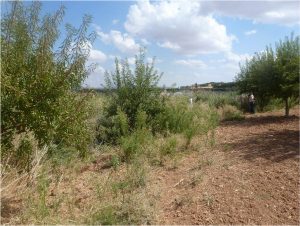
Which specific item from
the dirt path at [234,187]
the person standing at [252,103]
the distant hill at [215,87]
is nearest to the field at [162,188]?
the dirt path at [234,187]

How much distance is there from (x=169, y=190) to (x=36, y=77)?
291 cm

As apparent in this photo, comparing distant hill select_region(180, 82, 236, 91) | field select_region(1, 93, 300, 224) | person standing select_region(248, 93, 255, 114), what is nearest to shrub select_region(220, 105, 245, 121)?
person standing select_region(248, 93, 255, 114)

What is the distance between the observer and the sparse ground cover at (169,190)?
5059 millimetres

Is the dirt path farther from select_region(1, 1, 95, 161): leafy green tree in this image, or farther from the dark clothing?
the dark clothing

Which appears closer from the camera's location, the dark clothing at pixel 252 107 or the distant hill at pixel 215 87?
the dark clothing at pixel 252 107

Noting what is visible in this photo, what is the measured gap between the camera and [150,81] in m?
11.1

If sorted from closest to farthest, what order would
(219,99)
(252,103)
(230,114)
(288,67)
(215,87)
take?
(288,67), (230,114), (252,103), (219,99), (215,87)

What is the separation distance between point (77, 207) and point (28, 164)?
101cm

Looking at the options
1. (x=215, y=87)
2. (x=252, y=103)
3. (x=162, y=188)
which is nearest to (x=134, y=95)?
(x=162, y=188)

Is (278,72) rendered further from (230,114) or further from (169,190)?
(169,190)

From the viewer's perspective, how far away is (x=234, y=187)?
6.10 meters

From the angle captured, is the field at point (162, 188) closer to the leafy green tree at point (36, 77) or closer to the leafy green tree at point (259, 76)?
the leafy green tree at point (36, 77)

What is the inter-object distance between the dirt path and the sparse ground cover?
0.5 inches

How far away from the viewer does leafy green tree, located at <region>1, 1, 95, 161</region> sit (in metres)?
4.45
